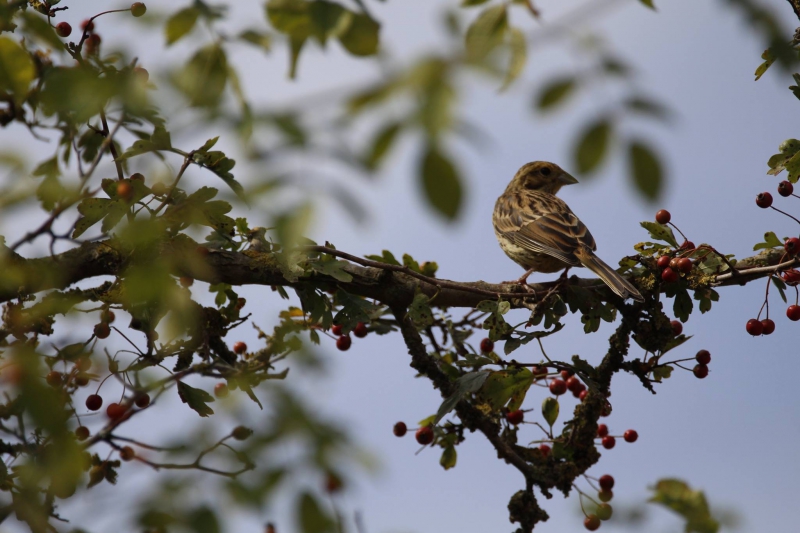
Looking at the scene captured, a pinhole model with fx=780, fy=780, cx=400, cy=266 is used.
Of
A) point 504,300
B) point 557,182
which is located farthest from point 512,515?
point 557,182

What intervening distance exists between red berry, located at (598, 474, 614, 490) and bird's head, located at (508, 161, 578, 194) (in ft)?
15.1

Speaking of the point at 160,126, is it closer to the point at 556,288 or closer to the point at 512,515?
the point at 556,288

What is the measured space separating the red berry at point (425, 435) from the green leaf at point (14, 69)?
368 centimetres

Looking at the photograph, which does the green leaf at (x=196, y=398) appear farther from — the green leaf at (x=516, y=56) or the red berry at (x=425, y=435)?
the green leaf at (x=516, y=56)

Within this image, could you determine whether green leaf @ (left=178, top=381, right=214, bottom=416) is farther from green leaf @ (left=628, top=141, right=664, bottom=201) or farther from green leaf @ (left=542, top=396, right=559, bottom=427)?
green leaf @ (left=628, top=141, right=664, bottom=201)

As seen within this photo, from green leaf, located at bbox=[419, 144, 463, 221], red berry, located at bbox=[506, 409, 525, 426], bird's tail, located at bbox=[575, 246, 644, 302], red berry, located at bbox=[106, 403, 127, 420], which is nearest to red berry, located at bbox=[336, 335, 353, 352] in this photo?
red berry, located at bbox=[506, 409, 525, 426]

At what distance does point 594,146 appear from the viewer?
7.06 feet

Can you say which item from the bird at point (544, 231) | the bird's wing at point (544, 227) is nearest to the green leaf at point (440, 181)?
the bird at point (544, 231)

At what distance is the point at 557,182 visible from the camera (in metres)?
9.79

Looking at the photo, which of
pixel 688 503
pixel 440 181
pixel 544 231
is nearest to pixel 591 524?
pixel 544 231

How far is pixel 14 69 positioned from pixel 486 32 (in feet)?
5.99

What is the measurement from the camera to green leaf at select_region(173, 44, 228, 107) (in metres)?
2.39

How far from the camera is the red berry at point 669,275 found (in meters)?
5.18

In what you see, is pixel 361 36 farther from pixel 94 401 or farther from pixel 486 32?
pixel 94 401
